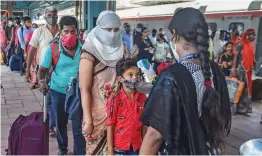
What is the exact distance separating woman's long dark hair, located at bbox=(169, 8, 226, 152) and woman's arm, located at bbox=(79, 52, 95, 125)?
0.96 meters

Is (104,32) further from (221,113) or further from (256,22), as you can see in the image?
(256,22)

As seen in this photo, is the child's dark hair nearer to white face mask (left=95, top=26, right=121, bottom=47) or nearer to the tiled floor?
white face mask (left=95, top=26, right=121, bottom=47)

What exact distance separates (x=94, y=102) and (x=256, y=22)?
9.68 m

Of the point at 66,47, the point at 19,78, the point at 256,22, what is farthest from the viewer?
the point at 256,22

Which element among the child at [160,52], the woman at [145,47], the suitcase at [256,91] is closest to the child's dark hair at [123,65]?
the suitcase at [256,91]

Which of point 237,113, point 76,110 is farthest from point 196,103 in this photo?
point 237,113

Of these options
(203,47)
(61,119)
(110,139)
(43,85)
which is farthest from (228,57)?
(203,47)

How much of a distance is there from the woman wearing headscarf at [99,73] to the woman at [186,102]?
92cm

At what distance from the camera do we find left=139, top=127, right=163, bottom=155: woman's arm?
1.43 metres

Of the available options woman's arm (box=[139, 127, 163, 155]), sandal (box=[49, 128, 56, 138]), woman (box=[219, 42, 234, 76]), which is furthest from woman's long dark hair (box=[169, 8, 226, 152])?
woman (box=[219, 42, 234, 76])

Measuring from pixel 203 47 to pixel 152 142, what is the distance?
18.0 inches

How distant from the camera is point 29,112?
18.3ft

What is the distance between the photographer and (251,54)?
5.99m

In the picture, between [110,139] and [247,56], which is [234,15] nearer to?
[247,56]
